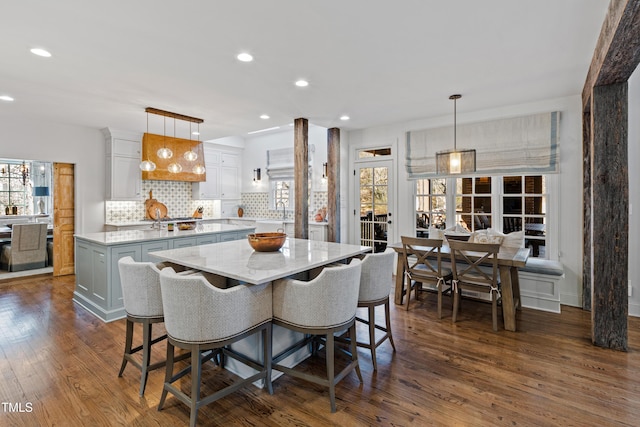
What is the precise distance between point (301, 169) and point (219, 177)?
129 inches

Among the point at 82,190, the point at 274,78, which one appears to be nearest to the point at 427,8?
the point at 274,78

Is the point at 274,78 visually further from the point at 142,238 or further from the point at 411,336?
the point at 411,336

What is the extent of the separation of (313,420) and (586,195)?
400 cm

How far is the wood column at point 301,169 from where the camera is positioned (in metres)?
5.02

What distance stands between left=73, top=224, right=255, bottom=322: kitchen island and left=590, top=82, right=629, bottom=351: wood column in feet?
13.8

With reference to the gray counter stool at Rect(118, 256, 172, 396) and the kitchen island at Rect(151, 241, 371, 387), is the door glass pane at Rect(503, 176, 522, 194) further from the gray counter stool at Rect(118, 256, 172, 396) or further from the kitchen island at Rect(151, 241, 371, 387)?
the gray counter stool at Rect(118, 256, 172, 396)

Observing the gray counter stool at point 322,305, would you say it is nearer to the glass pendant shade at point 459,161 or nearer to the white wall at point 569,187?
the glass pendant shade at point 459,161

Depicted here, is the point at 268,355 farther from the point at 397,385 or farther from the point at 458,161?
the point at 458,161

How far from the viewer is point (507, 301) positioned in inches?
133

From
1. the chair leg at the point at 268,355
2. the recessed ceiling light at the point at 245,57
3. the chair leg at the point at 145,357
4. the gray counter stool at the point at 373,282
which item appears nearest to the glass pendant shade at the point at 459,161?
the gray counter stool at the point at 373,282

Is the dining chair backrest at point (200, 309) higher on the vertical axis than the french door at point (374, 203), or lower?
lower

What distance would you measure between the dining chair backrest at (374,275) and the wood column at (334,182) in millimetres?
3217

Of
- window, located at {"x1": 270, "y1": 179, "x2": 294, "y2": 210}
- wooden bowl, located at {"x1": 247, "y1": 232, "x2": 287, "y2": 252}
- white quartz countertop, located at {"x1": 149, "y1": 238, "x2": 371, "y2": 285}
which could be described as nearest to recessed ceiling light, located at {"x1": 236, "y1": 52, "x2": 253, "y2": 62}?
wooden bowl, located at {"x1": 247, "y1": 232, "x2": 287, "y2": 252}

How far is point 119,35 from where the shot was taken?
8.27ft
